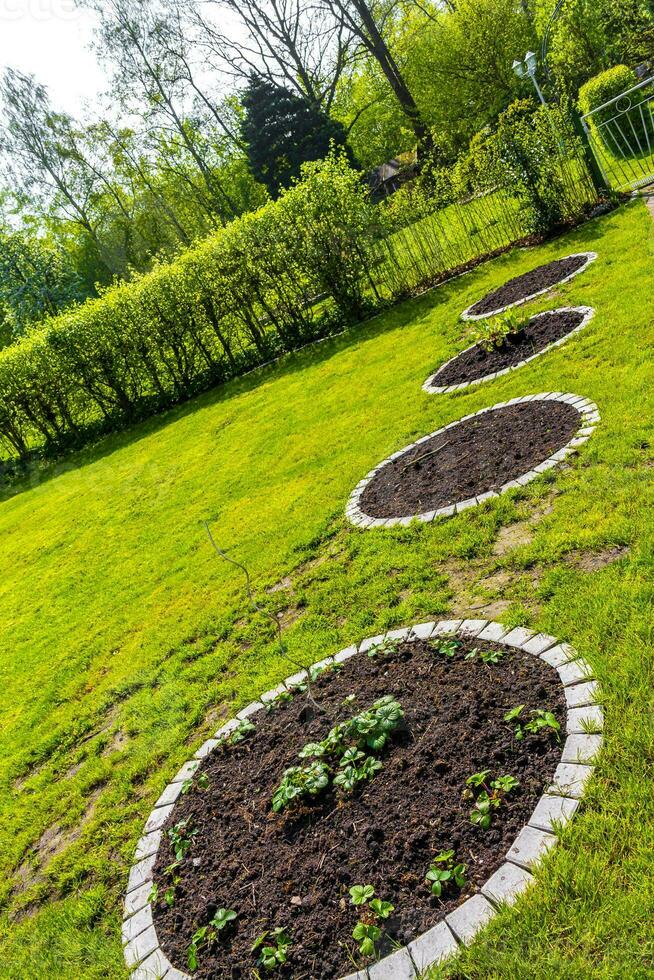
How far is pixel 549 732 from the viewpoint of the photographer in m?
2.58

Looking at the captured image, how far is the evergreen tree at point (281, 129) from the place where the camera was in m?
29.6

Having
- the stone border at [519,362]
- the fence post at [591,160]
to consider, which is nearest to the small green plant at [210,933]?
the stone border at [519,362]

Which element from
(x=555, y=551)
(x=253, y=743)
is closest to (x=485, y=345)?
(x=555, y=551)

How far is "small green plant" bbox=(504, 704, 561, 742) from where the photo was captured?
8.45 feet

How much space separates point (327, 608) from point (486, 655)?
160 centimetres

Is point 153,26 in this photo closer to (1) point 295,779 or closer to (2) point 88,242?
(2) point 88,242

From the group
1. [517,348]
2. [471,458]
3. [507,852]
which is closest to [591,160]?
[517,348]

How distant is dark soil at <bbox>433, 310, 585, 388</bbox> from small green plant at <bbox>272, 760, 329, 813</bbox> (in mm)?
4949

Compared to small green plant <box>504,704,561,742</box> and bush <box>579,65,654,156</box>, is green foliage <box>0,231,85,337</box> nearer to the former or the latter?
bush <box>579,65,654,156</box>

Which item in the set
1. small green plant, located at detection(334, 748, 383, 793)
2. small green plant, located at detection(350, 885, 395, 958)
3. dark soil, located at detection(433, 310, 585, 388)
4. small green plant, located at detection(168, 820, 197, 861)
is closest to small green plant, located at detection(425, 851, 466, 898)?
small green plant, located at detection(350, 885, 395, 958)

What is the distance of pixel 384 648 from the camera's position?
3.65 meters

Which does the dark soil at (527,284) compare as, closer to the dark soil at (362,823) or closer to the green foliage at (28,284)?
the dark soil at (362,823)

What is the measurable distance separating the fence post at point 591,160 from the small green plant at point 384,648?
920 cm

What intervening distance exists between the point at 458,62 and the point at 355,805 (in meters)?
29.4
